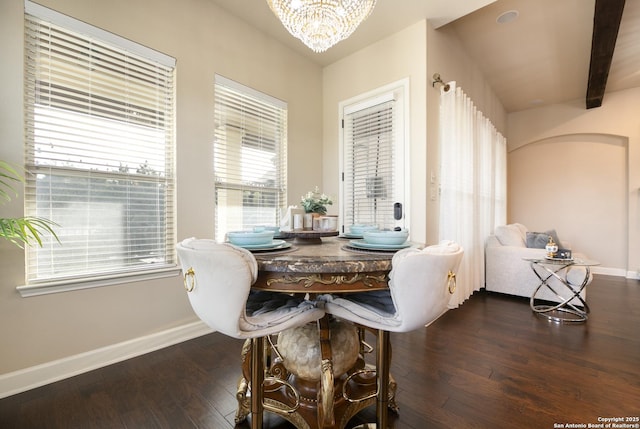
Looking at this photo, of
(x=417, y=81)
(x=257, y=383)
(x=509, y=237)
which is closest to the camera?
(x=257, y=383)

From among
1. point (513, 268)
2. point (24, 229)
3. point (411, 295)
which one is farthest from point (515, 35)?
point (24, 229)

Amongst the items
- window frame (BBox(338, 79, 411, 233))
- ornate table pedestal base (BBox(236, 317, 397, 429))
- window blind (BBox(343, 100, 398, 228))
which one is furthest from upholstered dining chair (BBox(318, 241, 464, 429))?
window blind (BBox(343, 100, 398, 228))

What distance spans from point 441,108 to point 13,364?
4.14 metres

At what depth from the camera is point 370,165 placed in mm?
3369

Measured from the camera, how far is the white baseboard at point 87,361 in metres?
1.72

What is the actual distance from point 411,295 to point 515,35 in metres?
3.98

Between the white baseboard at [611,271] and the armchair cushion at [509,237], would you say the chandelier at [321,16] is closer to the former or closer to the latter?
the armchair cushion at [509,237]

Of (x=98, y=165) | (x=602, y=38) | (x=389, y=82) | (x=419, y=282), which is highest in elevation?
(x=602, y=38)

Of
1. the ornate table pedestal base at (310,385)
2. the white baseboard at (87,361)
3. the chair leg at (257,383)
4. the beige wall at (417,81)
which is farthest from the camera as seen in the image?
the beige wall at (417,81)

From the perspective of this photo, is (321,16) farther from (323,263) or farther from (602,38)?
(602,38)

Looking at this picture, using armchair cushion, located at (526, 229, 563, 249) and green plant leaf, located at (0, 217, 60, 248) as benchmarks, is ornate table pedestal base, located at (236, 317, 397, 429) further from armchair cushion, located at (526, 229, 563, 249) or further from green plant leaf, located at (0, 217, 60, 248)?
armchair cushion, located at (526, 229, 563, 249)

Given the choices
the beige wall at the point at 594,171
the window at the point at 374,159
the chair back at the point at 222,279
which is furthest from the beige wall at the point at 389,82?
the beige wall at the point at 594,171

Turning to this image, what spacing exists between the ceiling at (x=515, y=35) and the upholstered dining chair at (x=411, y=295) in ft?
8.92

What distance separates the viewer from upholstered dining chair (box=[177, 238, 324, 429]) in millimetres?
1003
